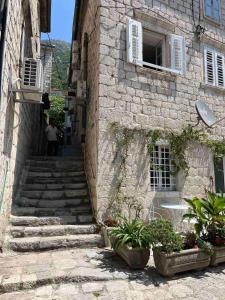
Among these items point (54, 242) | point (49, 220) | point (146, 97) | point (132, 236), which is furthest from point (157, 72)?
point (54, 242)

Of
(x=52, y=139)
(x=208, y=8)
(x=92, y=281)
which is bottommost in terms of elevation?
(x=92, y=281)

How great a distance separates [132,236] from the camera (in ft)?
15.8

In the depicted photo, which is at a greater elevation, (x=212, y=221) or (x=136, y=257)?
(x=212, y=221)

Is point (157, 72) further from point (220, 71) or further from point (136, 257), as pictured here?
point (136, 257)

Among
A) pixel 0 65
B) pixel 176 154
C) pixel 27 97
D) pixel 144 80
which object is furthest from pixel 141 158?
pixel 0 65

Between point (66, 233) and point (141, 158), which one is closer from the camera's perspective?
point (66, 233)

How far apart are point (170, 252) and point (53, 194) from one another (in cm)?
355

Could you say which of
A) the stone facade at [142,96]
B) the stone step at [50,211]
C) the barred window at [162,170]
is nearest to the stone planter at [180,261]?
the stone facade at [142,96]

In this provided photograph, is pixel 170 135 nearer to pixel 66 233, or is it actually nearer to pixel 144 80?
pixel 144 80

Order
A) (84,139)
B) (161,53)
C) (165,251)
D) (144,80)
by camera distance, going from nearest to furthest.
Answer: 1. (165,251)
2. (144,80)
3. (161,53)
4. (84,139)

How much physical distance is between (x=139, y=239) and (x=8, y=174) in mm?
2865

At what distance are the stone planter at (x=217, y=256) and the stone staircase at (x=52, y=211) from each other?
2.19 m

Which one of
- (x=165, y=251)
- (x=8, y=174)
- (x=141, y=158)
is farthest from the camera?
(x=141, y=158)

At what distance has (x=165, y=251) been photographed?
444cm
